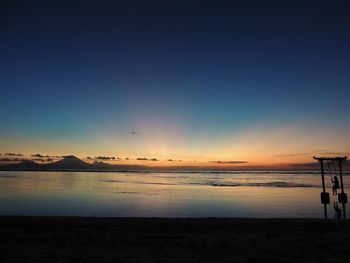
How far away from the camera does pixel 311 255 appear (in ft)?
32.2

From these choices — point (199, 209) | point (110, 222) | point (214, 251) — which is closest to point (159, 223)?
point (110, 222)

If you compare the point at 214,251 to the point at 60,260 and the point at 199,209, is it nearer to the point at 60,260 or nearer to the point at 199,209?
the point at 60,260

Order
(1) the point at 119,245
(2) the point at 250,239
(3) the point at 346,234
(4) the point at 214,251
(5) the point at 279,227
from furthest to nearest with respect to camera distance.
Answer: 1. (5) the point at 279,227
2. (3) the point at 346,234
3. (2) the point at 250,239
4. (1) the point at 119,245
5. (4) the point at 214,251

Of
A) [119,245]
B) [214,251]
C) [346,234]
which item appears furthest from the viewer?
[346,234]

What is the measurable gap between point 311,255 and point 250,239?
2642 millimetres

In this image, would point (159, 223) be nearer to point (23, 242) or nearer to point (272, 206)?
point (23, 242)

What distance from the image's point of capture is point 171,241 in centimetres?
1198

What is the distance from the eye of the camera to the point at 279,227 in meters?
14.7

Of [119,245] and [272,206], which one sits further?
[272,206]

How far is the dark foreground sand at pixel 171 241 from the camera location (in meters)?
9.71

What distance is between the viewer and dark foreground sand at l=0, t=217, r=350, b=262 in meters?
9.71

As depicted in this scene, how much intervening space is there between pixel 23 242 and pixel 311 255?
908 centimetres

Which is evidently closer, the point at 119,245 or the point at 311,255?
the point at 311,255

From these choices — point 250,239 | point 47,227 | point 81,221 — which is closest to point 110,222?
point 81,221
